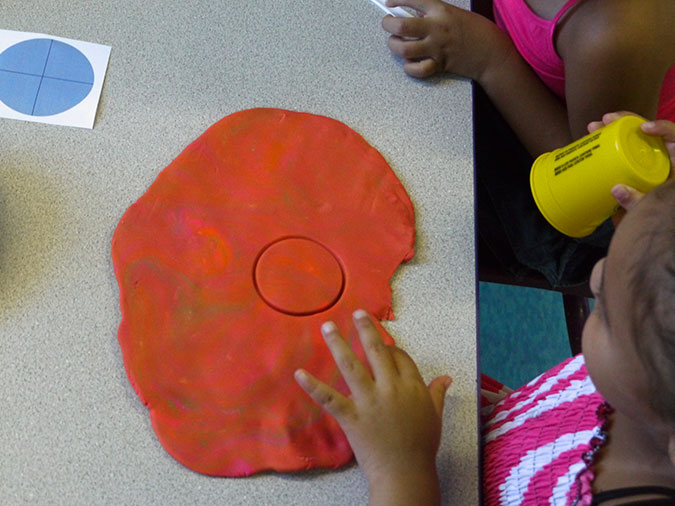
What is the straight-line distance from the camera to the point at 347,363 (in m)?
0.49

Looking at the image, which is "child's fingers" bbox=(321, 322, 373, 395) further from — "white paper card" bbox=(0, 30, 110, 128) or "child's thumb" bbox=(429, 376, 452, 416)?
"white paper card" bbox=(0, 30, 110, 128)

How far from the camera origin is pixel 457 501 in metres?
0.49

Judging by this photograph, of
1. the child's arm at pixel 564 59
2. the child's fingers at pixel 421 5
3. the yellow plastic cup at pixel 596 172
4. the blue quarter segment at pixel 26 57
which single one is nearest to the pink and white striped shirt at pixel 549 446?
the yellow plastic cup at pixel 596 172

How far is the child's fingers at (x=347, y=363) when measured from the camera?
1.60ft

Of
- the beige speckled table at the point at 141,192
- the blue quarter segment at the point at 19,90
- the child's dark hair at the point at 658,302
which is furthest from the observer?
the blue quarter segment at the point at 19,90

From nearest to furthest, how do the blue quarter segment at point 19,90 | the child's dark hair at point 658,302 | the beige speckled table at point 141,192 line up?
the child's dark hair at point 658,302
the beige speckled table at point 141,192
the blue quarter segment at point 19,90

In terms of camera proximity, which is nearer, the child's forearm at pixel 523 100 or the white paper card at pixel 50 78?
the white paper card at pixel 50 78

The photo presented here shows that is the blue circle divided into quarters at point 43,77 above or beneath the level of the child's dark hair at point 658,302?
beneath

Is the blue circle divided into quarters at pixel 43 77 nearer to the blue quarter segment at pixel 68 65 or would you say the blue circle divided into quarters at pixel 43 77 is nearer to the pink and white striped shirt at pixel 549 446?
the blue quarter segment at pixel 68 65

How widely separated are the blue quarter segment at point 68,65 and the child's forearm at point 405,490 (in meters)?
0.47

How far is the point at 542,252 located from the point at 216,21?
53cm

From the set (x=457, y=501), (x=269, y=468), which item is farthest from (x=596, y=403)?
(x=269, y=468)

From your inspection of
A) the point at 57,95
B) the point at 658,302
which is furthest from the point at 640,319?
the point at 57,95

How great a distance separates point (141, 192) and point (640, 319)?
0.42 meters
